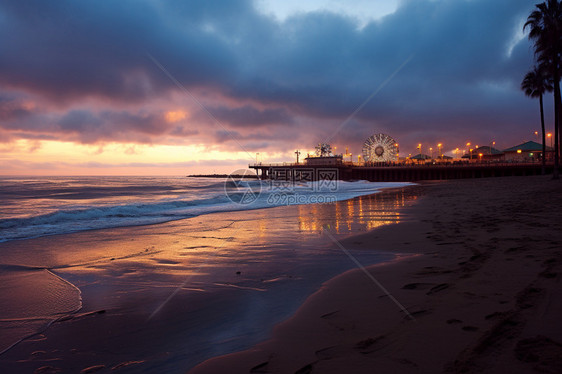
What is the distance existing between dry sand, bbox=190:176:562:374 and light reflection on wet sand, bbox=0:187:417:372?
361mm

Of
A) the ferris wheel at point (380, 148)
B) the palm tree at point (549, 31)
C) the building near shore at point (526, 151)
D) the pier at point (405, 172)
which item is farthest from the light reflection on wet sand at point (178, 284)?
the ferris wheel at point (380, 148)

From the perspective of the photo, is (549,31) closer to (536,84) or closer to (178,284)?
(536,84)

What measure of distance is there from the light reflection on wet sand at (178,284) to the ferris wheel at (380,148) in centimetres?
9674

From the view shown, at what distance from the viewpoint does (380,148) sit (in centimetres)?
10131

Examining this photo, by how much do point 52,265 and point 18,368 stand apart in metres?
3.76

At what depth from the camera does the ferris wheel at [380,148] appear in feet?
324

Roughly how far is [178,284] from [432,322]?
324 centimetres

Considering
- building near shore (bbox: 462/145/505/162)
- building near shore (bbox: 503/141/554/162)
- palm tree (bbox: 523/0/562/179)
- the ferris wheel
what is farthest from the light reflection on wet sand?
the ferris wheel

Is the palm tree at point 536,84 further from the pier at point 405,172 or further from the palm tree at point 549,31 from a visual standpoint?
the pier at point 405,172

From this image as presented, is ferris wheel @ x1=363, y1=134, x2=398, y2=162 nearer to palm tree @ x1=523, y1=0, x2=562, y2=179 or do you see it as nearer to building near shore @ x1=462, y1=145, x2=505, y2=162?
building near shore @ x1=462, y1=145, x2=505, y2=162

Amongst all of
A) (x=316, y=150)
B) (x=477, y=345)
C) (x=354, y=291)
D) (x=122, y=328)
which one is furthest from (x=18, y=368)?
(x=316, y=150)

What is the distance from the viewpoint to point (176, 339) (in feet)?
8.80

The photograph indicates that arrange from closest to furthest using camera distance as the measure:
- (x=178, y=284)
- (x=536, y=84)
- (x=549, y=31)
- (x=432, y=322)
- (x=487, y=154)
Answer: (x=432, y=322), (x=178, y=284), (x=549, y=31), (x=536, y=84), (x=487, y=154)

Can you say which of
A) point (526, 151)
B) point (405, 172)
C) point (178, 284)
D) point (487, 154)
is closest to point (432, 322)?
point (178, 284)
